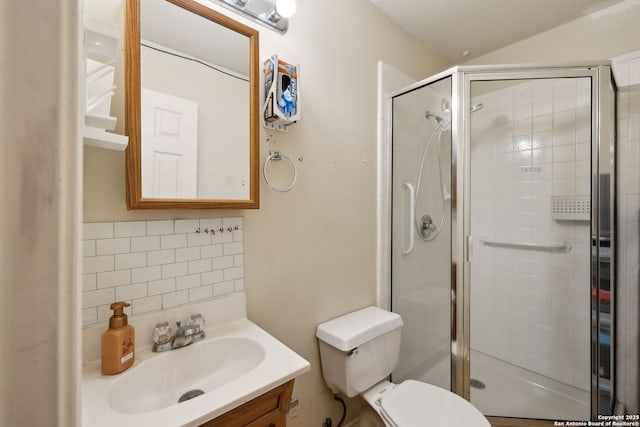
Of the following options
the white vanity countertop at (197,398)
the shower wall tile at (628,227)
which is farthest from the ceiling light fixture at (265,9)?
the shower wall tile at (628,227)

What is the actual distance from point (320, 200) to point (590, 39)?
77.8 inches

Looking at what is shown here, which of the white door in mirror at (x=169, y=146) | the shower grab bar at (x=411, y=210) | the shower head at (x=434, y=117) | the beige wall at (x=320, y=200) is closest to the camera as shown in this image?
the white door in mirror at (x=169, y=146)

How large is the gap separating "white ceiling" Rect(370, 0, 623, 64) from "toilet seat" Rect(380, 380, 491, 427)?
209 cm

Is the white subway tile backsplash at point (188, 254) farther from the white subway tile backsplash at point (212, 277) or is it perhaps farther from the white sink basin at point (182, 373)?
the white sink basin at point (182, 373)

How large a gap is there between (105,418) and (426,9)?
232 centimetres

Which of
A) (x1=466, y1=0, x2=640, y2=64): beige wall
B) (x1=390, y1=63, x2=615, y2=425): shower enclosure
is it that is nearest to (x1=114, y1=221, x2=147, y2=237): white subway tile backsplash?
(x1=390, y1=63, x2=615, y2=425): shower enclosure

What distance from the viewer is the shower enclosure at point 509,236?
1.48 metres

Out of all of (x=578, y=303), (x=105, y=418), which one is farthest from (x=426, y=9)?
(x=105, y=418)

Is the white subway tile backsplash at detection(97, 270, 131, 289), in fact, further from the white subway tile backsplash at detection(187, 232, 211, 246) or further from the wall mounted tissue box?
the wall mounted tissue box

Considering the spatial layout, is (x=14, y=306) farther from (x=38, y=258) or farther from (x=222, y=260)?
(x=222, y=260)

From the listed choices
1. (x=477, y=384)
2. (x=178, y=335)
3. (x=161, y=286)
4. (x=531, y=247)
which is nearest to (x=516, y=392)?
(x=477, y=384)

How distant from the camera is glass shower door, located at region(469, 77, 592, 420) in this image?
162cm

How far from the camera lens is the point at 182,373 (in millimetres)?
950

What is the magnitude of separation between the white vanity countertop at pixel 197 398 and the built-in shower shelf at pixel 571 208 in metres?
1.79
